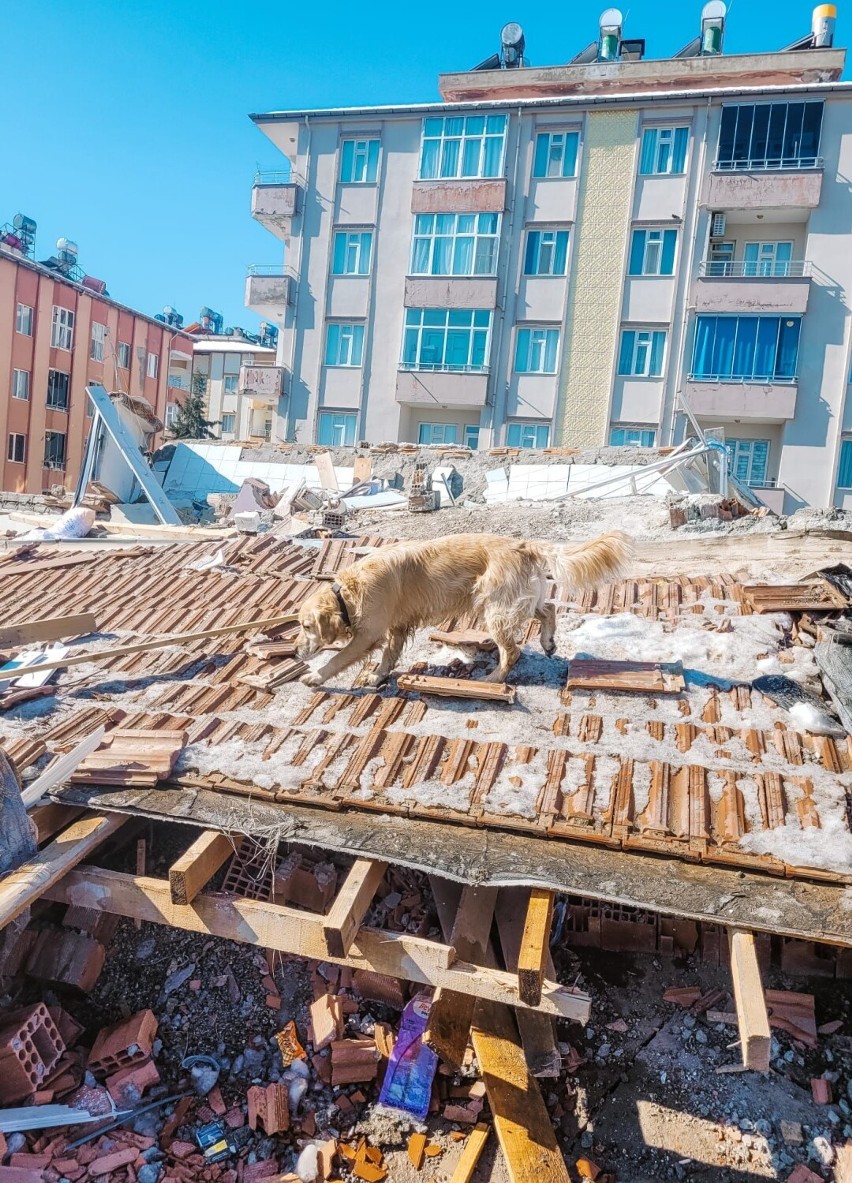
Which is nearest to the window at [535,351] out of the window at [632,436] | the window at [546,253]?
the window at [546,253]

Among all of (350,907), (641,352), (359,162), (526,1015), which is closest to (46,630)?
(350,907)

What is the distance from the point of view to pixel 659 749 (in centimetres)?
531

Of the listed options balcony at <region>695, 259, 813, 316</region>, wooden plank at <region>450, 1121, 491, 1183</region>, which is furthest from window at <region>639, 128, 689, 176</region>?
wooden plank at <region>450, 1121, 491, 1183</region>

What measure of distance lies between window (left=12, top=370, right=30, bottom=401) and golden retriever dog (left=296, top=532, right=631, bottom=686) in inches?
1277

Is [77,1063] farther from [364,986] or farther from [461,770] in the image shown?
[461,770]

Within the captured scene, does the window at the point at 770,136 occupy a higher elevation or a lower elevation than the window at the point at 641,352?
higher

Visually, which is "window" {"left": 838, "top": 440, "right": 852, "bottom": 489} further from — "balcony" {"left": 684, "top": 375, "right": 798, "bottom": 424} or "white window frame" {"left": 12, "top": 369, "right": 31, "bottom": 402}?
"white window frame" {"left": 12, "top": 369, "right": 31, "bottom": 402}

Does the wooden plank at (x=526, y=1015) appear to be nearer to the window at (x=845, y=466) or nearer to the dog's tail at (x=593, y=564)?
the dog's tail at (x=593, y=564)

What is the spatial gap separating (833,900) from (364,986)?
286 centimetres

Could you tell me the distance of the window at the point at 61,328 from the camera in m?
34.8

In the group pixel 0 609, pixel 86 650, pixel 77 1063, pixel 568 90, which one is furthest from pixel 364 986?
pixel 568 90

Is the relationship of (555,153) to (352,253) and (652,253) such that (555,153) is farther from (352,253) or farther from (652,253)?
(352,253)

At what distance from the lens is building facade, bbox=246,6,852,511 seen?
2492cm

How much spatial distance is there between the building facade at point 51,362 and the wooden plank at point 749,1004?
33.5 m
